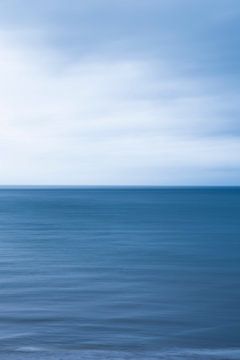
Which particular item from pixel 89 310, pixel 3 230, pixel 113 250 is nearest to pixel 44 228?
pixel 3 230

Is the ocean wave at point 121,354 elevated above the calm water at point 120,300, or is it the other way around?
the ocean wave at point 121,354

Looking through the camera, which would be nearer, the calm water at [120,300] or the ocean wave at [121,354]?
the ocean wave at [121,354]

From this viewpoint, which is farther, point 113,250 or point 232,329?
point 113,250

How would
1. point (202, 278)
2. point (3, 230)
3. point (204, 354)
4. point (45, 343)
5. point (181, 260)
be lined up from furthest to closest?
point (3, 230) < point (181, 260) < point (202, 278) < point (45, 343) < point (204, 354)

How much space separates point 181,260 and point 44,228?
3383 centimetres

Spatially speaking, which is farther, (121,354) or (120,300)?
(120,300)

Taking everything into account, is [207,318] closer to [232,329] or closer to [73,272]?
[232,329]

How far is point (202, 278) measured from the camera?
2967 centimetres

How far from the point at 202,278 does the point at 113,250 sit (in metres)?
14.9

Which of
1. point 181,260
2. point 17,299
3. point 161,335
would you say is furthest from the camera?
point 181,260

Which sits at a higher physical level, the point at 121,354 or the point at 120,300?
the point at 121,354

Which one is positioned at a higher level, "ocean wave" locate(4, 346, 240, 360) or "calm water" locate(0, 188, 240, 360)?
"ocean wave" locate(4, 346, 240, 360)

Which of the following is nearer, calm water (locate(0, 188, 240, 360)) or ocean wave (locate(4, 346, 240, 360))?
ocean wave (locate(4, 346, 240, 360))

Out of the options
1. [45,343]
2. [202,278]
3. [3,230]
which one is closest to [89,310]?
[45,343]
